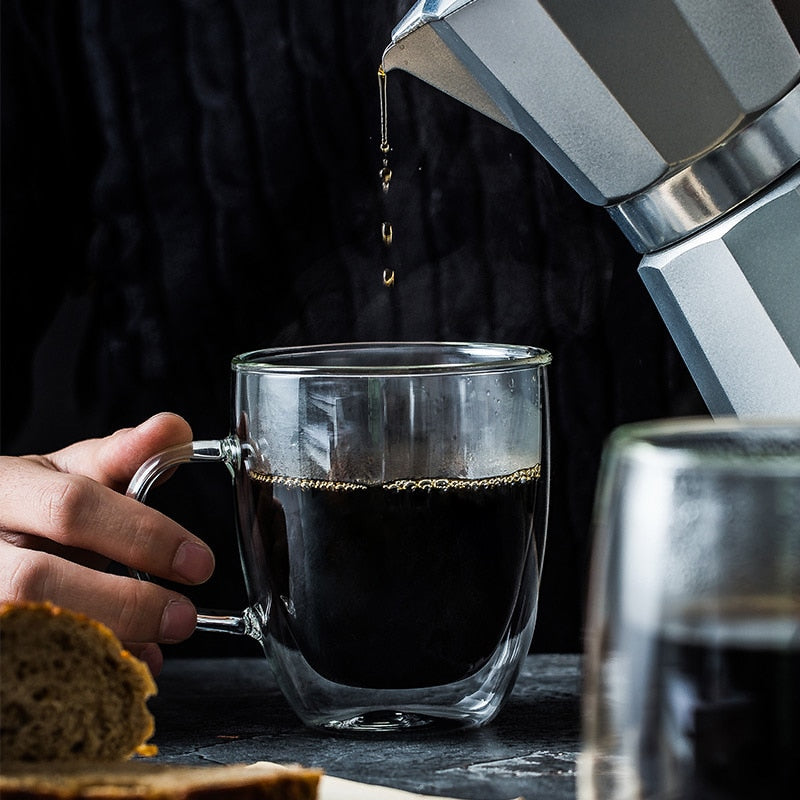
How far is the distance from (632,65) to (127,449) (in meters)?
0.29

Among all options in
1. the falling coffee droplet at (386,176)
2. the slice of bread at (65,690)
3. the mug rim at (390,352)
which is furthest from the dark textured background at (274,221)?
the slice of bread at (65,690)

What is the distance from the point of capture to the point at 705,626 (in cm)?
27

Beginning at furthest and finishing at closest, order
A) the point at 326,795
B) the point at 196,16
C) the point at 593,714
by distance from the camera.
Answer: the point at 196,16
the point at 326,795
the point at 593,714

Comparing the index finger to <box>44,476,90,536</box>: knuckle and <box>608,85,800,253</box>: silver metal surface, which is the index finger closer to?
<box>44,476,90,536</box>: knuckle

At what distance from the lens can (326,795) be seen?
0.41 m

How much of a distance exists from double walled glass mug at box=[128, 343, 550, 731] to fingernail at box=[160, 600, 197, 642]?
22mm

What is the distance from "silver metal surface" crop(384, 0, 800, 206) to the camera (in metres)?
0.42

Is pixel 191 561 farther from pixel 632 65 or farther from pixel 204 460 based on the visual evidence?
pixel 632 65

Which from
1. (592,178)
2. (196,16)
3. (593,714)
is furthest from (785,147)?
(196,16)

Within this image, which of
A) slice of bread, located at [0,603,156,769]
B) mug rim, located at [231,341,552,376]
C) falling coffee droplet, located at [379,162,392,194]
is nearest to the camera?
slice of bread, located at [0,603,156,769]

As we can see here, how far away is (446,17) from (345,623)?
0.23 metres

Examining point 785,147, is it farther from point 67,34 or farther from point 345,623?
point 67,34

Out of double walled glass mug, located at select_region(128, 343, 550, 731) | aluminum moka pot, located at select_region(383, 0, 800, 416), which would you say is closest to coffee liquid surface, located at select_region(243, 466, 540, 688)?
double walled glass mug, located at select_region(128, 343, 550, 731)

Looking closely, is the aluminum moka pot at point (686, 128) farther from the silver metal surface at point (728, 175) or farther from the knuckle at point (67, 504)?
the knuckle at point (67, 504)
